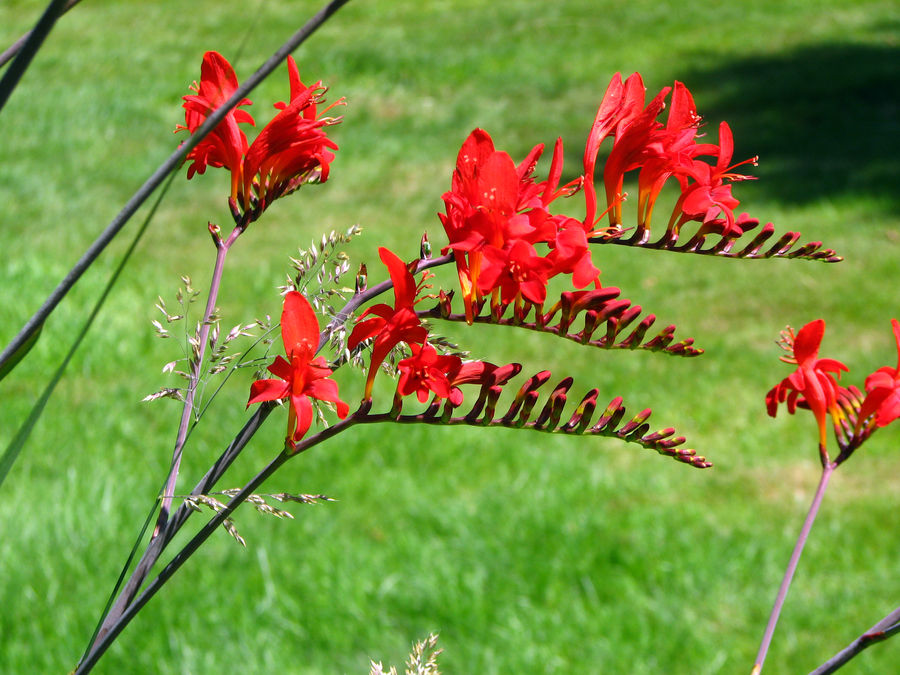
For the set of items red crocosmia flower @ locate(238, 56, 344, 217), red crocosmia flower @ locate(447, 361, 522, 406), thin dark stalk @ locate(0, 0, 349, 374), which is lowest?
A: red crocosmia flower @ locate(447, 361, 522, 406)

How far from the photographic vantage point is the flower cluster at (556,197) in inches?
→ 24.7

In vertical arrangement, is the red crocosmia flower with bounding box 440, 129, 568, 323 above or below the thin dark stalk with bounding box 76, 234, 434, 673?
above

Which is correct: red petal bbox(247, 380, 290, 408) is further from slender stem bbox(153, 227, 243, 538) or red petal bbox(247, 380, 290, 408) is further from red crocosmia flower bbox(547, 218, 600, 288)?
red crocosmia flower bbox(547, 218, 600, 288)

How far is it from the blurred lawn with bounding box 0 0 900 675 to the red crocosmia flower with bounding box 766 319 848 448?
465mm

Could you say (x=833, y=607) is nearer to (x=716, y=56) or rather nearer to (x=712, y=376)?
(x=712, y=376)

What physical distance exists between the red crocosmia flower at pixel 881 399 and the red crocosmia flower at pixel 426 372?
29cm

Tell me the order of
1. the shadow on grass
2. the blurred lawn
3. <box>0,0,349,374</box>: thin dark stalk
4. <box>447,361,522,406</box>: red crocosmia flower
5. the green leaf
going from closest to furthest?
1. <box>0,0,349,374</box>: thin dark stalk
2. the green leaf
3. <box>447,361,522,406</box>: red crocosmia flower
4. the blurred lawn
5. the shadow on grass

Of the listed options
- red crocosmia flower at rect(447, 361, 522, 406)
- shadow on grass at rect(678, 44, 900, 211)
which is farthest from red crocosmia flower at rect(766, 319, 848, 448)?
shadow on grass at rect(678, 44, 900, 211)

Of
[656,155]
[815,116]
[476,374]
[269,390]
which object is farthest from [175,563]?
[815,116]

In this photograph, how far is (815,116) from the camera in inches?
257

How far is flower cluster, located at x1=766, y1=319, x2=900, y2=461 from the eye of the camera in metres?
0.71

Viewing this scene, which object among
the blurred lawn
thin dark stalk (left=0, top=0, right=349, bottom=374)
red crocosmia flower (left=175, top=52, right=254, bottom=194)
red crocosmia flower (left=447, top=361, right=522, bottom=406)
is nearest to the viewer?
thin dark stalk (left=0, top=0, right=349, bottom=374)

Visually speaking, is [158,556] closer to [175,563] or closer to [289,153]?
[175,563]

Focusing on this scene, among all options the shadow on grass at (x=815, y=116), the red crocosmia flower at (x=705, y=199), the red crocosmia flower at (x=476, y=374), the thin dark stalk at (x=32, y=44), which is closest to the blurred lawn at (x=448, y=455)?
the shadow on grass at (x=815, y=116)
